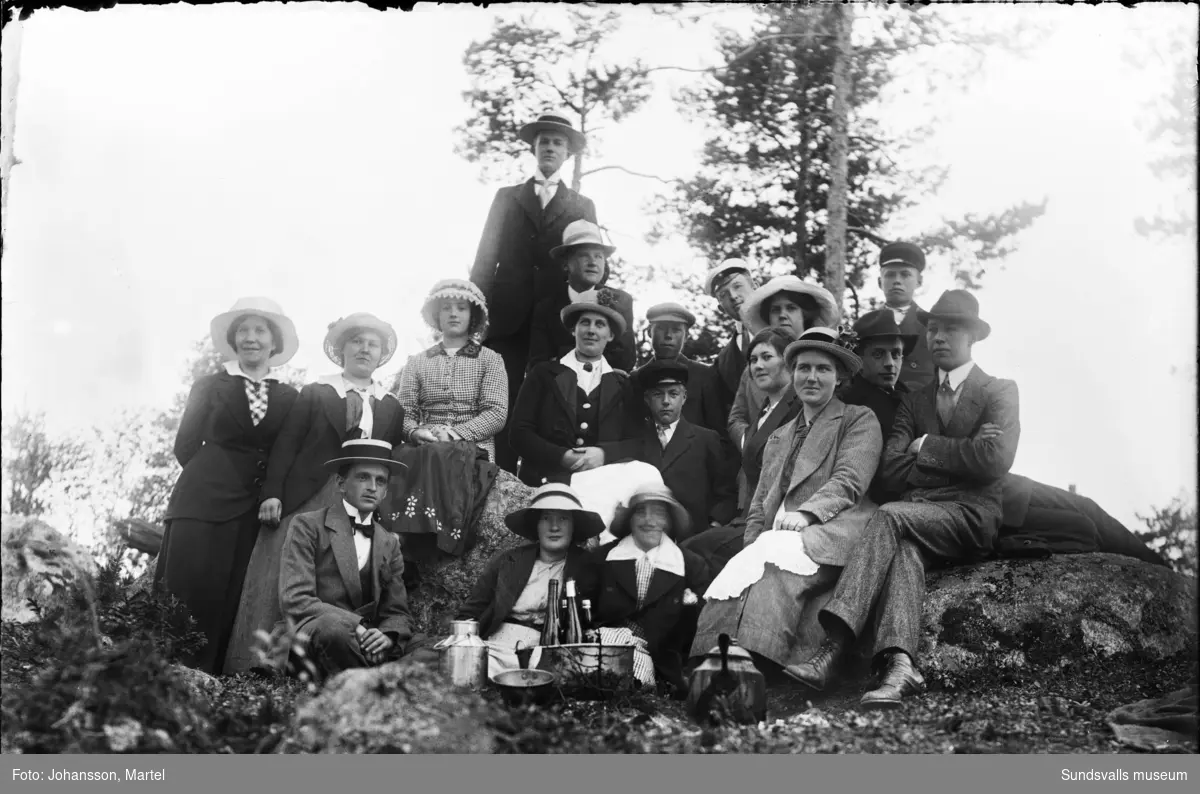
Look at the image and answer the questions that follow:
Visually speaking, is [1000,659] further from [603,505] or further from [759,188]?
[759,188]

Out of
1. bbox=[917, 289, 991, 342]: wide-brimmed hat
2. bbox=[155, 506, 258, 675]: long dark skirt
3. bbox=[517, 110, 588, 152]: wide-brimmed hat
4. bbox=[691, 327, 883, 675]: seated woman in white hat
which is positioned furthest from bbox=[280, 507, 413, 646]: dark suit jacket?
bbox=[917, 289, 991, 342]: wide-brimmed hat

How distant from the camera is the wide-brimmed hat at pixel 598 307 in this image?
882cm

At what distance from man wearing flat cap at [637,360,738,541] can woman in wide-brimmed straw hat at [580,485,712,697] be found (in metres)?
0.46

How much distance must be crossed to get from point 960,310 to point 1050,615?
2034 millimetres

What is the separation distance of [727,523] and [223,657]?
10.4ft

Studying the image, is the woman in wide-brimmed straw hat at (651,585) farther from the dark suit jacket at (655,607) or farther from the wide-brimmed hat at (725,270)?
the wide-brimmed hat at (725,270)

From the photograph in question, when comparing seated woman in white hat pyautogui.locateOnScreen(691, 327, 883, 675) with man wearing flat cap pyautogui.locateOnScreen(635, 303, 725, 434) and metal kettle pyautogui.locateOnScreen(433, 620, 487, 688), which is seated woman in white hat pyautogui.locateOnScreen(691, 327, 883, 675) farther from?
metal kettle pyautogui.locateOnScreen(433, 620, 487, 688)

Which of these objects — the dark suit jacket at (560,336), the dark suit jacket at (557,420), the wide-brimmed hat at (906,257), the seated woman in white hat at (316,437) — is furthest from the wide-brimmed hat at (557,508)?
the wide-brimmed hat at (906,257)

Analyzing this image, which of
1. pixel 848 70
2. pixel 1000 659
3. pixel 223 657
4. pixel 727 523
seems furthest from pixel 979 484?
pixel 223 657

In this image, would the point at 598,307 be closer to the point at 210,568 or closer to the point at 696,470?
the point at 696,470

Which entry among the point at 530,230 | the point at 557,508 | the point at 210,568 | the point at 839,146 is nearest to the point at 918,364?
the point at 839,146

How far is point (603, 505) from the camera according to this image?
314 inches

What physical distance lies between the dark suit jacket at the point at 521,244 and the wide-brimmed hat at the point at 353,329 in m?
0.97

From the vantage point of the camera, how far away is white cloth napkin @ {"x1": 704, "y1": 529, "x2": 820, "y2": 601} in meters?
7.13
